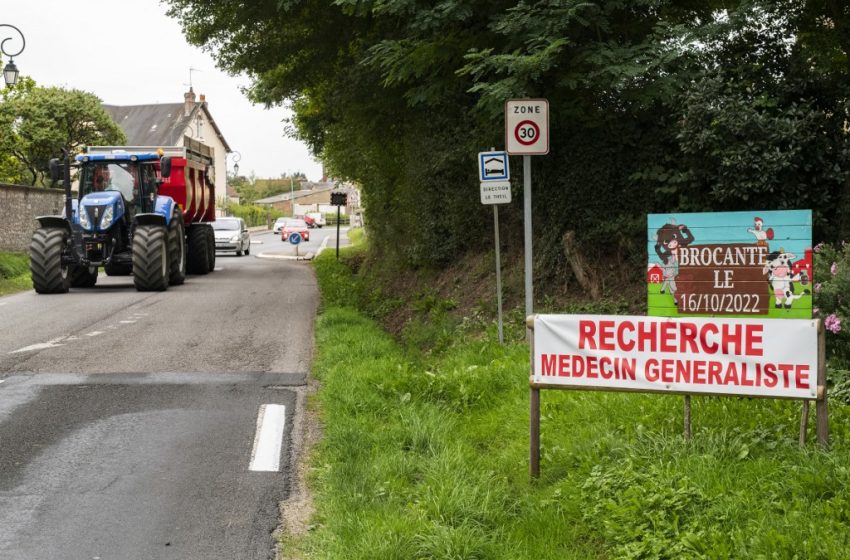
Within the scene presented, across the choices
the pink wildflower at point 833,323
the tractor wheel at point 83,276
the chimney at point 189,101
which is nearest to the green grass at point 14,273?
the tractor wheel at point 83,276

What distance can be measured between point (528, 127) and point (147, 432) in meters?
4.63

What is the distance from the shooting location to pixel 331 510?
5391mm

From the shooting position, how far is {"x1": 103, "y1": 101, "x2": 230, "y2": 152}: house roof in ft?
293

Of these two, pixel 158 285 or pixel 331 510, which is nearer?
pixel 331 510

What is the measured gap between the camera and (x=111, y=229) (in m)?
20.0

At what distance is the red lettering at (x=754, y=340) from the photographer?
525 cm

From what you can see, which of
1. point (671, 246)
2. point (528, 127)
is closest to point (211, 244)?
point (528, 127)

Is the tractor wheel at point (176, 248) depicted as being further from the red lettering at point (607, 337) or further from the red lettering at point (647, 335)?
the red lettering at point (647, 335)

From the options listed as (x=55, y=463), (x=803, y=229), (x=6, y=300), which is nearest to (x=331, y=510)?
(x=55, y=463)

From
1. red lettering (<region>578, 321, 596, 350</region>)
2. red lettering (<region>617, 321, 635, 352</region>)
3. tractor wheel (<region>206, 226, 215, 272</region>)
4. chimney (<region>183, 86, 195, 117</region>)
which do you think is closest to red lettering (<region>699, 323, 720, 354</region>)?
red lettering (<region>617, 321, 635, 352</region>)

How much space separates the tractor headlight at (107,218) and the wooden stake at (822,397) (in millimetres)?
17093

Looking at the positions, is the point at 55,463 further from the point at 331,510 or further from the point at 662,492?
the point at 662,492

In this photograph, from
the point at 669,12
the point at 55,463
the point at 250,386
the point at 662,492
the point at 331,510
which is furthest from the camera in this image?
the point at 669,12

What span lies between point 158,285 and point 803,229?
1499 cm
